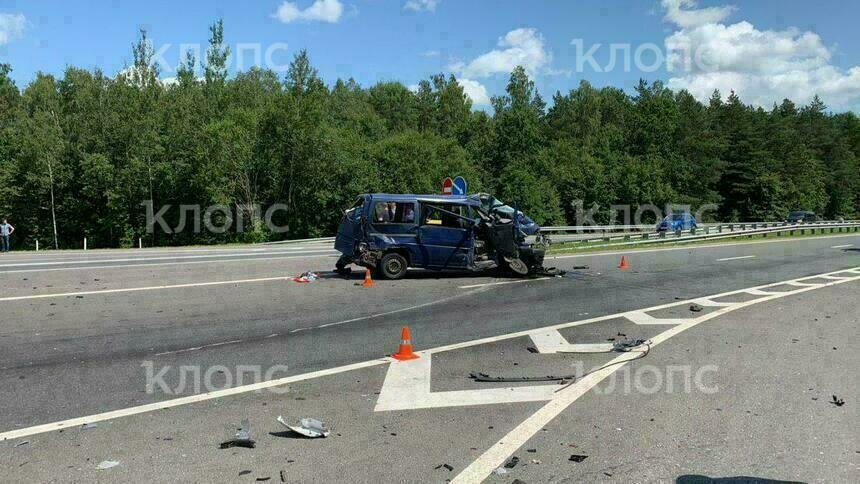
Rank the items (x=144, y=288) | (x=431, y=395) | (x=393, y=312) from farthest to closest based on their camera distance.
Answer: (x=144, y=288) < (x=393, y=312) < (x=431, y=395)

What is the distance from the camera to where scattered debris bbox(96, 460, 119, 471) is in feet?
14.9

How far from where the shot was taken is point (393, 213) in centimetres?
1547

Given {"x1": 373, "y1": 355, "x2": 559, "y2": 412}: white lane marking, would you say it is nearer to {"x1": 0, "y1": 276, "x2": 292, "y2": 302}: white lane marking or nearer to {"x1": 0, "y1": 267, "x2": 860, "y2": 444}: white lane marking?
{"x1": 0, "y1": 267, "x2": 860, "y2": 444}: white lane marking

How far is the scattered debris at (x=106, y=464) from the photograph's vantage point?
4539 millimetres

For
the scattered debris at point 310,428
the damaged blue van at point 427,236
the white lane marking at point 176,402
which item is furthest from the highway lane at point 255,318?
the scattered debris at point 310,428

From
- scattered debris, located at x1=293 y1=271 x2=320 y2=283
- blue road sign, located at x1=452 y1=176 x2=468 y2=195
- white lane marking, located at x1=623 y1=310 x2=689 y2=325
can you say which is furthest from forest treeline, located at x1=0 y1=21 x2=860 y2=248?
white lane marking, located at x1=623 y1=310 x2=689 y2=325

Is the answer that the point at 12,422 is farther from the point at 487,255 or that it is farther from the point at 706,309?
the point at 487,255

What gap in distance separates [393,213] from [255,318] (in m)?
5.61

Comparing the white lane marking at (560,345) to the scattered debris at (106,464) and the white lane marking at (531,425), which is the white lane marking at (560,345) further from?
the scattered debris at (106,464)

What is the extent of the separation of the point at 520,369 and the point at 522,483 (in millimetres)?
3072

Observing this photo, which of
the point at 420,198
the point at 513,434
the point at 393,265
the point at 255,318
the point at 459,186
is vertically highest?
the point at 459,186

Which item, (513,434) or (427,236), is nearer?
(513,434)

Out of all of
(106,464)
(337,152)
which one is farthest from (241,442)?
(337,152)

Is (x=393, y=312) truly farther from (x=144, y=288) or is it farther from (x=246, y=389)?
(x=144, y=288)
